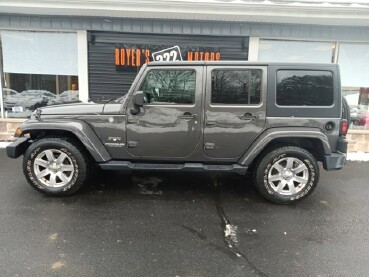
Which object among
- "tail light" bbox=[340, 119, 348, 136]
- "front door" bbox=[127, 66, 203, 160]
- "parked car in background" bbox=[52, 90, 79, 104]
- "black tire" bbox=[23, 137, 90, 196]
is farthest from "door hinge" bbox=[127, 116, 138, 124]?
"parked car in background" bbox=[52, 90, 79, 104]

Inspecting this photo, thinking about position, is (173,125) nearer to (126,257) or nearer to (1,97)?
(126,257)

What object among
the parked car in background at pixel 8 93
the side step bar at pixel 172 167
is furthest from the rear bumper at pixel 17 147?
the parked car in background at pixel 8 93

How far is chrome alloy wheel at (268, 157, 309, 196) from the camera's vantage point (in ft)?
13.8

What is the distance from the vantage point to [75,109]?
423 centimetres

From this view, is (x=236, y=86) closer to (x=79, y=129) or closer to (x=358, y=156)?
(x=79, y=129)

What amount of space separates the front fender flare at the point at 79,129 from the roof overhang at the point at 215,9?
130 inches

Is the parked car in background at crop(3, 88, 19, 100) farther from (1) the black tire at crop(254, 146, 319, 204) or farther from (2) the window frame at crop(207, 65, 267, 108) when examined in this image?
(1) the black tire at crop(254, 146, 319, 204)

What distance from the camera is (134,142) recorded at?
4.23 meters

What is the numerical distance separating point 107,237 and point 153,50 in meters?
5.26

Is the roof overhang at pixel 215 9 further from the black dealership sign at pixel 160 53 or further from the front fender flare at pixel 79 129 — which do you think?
the front fender flare at pixel 79 129

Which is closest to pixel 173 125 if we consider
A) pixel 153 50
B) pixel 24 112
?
pixel 153 50

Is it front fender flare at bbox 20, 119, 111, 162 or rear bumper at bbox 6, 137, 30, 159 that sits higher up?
front fender flare at bbox 20, 119, 111, 162

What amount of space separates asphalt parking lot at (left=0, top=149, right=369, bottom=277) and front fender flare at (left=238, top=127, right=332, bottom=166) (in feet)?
2.52

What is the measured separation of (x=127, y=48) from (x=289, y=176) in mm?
5077
